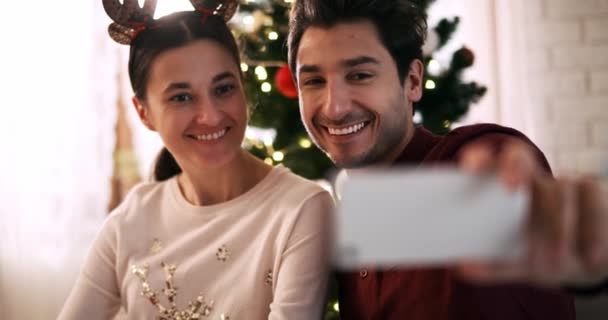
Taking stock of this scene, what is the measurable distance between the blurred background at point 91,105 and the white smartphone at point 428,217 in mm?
1964

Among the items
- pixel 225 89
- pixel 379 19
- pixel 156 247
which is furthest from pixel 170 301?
pixel 379 19

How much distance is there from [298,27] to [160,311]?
1.97 feet

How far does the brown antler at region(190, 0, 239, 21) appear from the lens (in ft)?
4.48

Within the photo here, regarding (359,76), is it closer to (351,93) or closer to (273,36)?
(351,93)

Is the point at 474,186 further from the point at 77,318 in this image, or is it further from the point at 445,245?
the point at 77,318

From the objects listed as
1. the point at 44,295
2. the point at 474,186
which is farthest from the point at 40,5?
the point at 474,186

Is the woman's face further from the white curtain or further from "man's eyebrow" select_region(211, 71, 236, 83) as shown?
the white curtain

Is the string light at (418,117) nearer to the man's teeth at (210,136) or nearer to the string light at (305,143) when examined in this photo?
the string light at (305,143)

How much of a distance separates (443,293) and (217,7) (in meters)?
0.77

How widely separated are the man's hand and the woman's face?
860 millimetres

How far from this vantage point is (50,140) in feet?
9.09

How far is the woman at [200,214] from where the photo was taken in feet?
3.97

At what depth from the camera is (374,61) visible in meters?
1.13

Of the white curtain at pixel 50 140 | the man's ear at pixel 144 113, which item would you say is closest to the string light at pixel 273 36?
the man's ear at pixel 144 113
